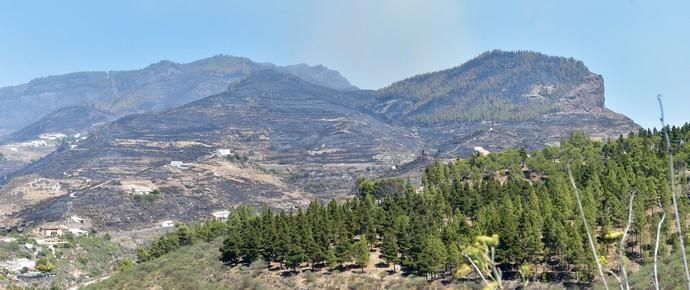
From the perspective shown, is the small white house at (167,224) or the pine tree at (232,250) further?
the small white house at (167,224)

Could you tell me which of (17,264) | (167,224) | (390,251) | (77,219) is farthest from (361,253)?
(77,219)

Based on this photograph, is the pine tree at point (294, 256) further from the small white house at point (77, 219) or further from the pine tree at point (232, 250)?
the small white house at point (77, 219)

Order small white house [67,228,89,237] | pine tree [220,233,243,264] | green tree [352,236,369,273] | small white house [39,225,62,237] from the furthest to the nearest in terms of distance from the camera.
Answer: small white house [67,228,89,237], small white house [39,225,62,237], pine tree [220,233,243,264], green tree [352,236,369,273]

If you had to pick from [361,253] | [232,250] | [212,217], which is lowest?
[212,217]

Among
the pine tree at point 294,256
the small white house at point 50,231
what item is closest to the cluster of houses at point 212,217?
the small white house at point 50,231

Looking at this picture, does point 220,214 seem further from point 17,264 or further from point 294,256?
point 294,256

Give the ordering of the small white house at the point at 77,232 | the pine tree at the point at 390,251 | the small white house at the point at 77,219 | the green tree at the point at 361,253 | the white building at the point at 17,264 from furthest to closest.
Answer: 1. the small white house at the point at 77,219
2. the small white house at the point at 77,232
3. the white building at the point at 17,264
4. the green tree at the point at 361,253
5. the pine tree at the point at 390,251

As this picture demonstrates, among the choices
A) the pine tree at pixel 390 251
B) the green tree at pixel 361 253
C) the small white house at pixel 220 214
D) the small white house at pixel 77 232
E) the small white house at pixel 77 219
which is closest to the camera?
the pine tree at pixel 390 251

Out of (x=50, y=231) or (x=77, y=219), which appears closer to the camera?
(x=50, y=231)

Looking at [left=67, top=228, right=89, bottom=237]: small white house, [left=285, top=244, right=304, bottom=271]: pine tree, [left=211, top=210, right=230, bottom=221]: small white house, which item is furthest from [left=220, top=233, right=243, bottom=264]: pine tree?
[left=211, top=210, right=230, bottom=221]: small white house

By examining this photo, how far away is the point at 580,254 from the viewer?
49312mm

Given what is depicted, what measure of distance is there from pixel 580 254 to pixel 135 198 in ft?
437

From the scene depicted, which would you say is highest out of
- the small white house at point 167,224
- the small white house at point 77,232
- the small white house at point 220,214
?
the small white house at point 220,214

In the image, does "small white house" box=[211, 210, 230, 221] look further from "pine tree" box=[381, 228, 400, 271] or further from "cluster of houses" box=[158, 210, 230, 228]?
"pine tree" box=[381, 228, 400, 271]
